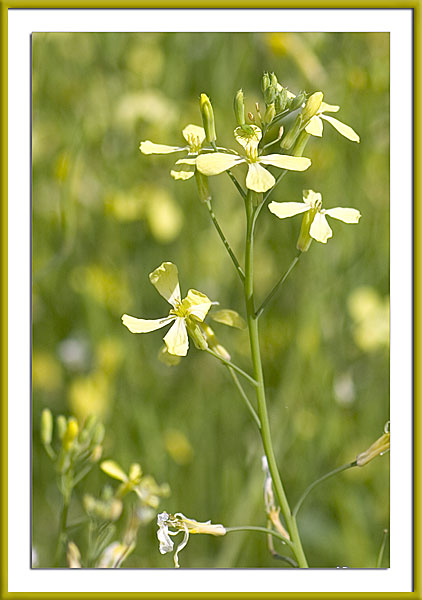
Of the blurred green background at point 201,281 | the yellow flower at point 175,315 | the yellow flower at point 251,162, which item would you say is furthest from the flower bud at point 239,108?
the blurred green background at point 201,281

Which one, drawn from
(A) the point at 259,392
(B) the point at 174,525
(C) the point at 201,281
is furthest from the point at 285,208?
(C) the point at 201,281

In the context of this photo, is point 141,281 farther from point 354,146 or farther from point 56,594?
point 56,594

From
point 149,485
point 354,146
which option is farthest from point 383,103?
point 149,485

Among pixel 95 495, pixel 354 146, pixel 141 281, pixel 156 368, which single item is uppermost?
pixel 354 146

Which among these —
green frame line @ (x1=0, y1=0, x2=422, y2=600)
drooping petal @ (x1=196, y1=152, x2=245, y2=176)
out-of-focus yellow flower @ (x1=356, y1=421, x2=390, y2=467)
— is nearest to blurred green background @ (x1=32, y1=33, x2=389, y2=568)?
green frame line @ (x1=0, y1=0, x2=422, y2=600)

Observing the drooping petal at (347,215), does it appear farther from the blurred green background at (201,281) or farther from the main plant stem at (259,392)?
the blurred green background at (201,281)

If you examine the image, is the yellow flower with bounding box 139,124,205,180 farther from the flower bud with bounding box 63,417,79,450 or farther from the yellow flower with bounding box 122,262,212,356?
the flower bud with bounding box 63,417,79,450

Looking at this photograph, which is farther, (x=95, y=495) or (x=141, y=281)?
(x=141, y=281)
